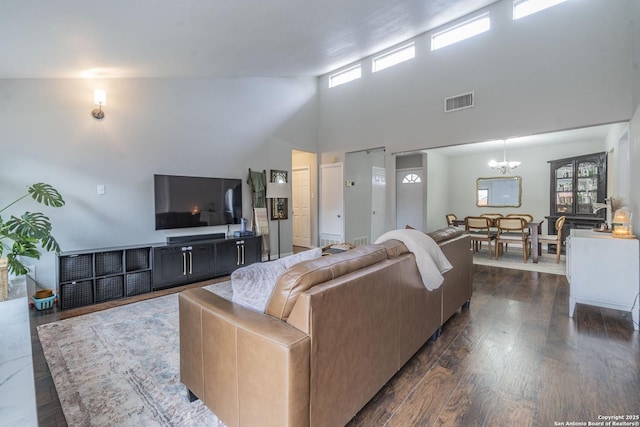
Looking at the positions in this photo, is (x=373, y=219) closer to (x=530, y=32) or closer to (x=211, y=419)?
(x=530, y=32)

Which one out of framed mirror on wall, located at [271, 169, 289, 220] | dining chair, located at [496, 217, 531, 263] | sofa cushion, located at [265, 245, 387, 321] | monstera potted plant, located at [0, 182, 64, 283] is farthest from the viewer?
framed mirror on wall, located at [271, 169, 289, 220]

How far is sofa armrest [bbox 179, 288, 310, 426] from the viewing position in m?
1.08

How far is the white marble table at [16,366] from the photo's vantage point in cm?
143

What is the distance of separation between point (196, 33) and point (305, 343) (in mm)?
3295

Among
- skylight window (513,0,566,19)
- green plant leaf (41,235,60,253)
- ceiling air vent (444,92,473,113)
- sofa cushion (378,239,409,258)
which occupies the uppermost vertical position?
skylight window (513,0,566,19)

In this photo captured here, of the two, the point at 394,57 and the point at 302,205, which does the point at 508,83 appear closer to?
the point at 394,57

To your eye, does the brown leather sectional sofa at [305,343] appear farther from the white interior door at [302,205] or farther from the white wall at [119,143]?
the white interior door at [302,205]

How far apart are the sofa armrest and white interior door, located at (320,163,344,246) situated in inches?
203

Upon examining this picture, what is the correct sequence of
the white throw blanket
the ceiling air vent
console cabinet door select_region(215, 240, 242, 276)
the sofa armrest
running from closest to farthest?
the sofa armrest, the white throw blanket, console cabinet door select_region(215, 240, 242, 276), the ceiling air vent

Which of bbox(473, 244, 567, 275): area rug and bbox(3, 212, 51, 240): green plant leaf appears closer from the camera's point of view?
bbox(3, 212, 51, 240): green plant leaf

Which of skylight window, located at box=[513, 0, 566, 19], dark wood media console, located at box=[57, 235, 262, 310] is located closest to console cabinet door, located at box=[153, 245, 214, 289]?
dark wood media console, located at box=[57, 235, 262, 310]

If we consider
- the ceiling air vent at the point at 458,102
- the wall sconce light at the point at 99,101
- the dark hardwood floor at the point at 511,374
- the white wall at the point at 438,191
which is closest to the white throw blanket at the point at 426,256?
the dark hardwood floor at the point at 511,374

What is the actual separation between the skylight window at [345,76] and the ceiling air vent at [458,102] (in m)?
2.06

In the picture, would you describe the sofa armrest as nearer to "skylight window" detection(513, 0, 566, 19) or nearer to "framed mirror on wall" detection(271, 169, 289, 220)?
"framed mirror on wall" detection(271, 169, 289, 220)
